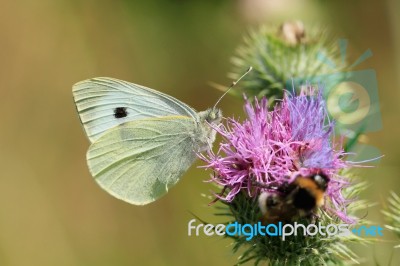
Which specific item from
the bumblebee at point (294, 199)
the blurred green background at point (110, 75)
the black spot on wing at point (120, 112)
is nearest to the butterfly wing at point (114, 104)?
the black spot on wing at point (120, 112)

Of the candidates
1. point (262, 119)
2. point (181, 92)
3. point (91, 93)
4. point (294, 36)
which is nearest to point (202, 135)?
point (262, 119)

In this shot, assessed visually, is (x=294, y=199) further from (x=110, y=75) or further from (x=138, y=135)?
(x=110, y=75)

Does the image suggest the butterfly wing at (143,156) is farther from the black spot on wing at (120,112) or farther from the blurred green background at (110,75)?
the blurred green background at (110,75)

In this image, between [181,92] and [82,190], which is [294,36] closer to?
[181,92]

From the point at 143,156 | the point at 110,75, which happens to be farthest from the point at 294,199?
the point at 110,75

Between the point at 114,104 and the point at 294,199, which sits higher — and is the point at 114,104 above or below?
above

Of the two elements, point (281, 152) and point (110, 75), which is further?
point (110, 75)

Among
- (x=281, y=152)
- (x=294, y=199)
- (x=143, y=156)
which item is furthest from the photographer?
(x=143, y=156)
